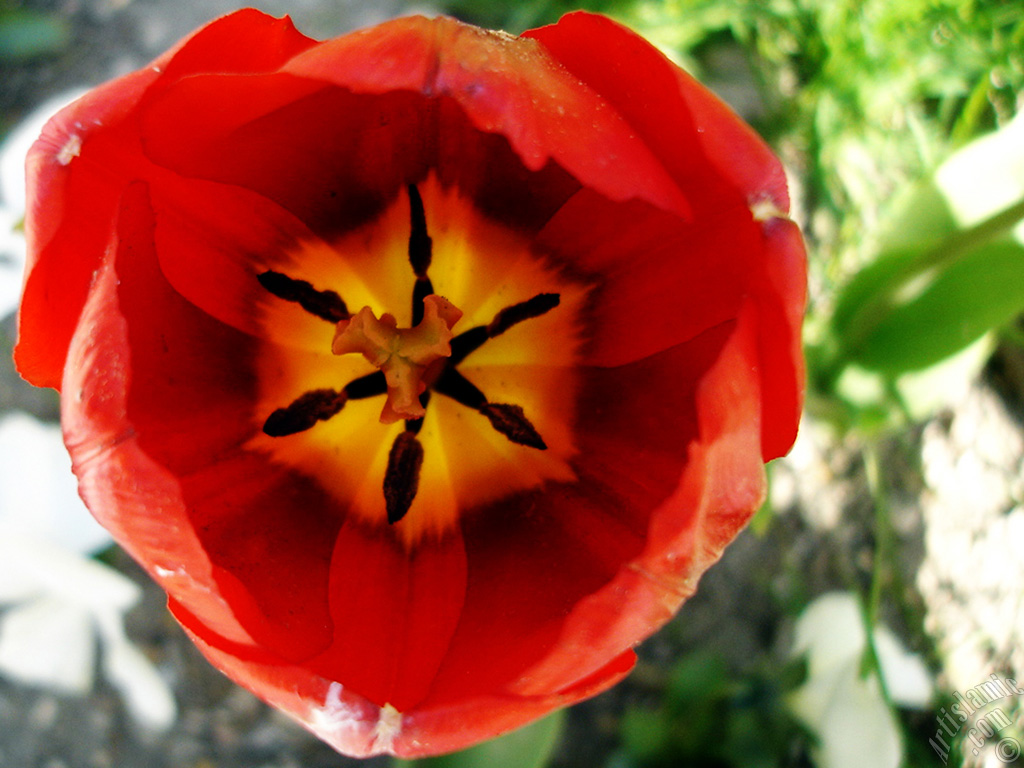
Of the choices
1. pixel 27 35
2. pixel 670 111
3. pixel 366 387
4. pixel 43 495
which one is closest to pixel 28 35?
pixel 27 35

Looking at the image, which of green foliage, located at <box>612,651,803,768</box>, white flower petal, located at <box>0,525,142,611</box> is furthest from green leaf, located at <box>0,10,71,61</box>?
green foliage, located at <box>612,651,803,768</box>

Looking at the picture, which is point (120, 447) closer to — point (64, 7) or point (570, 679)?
point (570, 679)

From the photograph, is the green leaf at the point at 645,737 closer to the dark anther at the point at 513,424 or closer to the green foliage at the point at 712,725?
the green foliage at the point at 712,725

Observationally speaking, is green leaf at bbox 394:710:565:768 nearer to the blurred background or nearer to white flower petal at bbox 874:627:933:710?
the blurred background

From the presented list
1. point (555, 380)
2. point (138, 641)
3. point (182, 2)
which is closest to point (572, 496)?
point (555, 380)

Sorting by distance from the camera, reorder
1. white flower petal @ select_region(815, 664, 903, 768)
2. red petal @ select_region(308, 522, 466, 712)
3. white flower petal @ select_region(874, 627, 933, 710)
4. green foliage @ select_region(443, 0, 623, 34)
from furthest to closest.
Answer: green foliage @ select_region(443, 0, 623, 34) → white flower petal @ select_region(874, 627, 933, 710) → white flower petal @ select_region(815, 664, 903, 768) → red petal @ select_region(308, 522, 466, 712)
